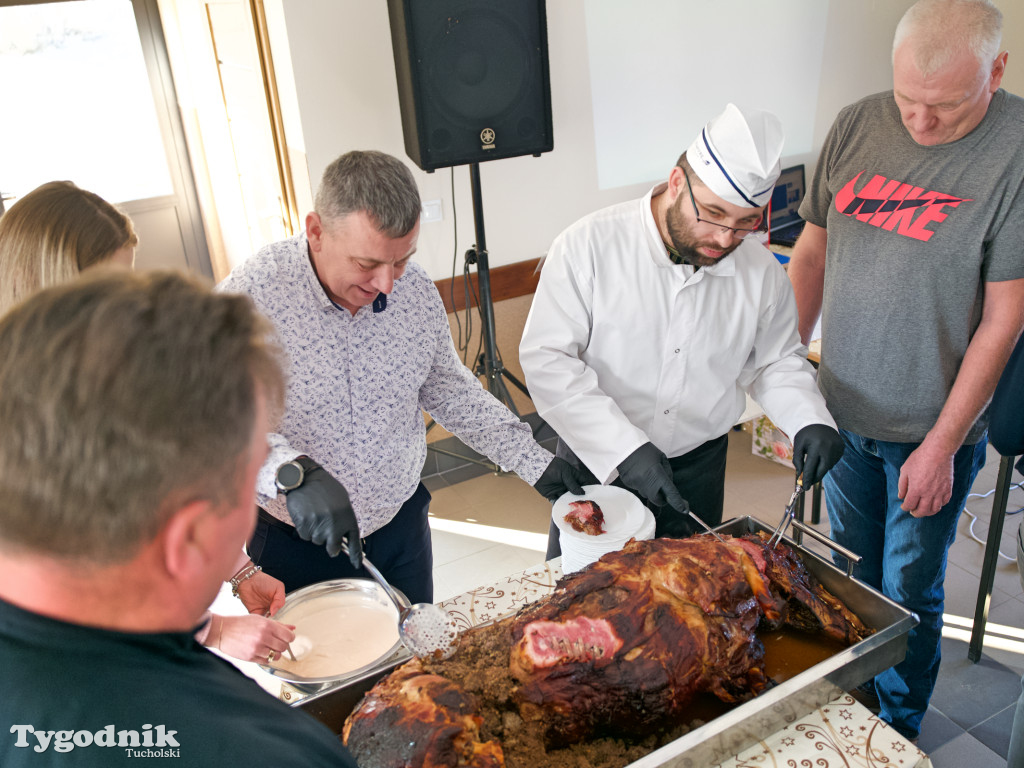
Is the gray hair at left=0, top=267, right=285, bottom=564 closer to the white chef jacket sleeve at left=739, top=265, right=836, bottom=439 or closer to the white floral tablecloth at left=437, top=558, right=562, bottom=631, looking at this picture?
the white floral tablecloth at left=437, top=558, right=562, bottom=631

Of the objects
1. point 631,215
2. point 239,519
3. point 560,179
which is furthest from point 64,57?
point 239,519

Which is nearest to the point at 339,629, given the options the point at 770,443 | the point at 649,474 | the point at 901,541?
the point at 649,474

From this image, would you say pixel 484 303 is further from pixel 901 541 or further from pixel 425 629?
pixel 425 629

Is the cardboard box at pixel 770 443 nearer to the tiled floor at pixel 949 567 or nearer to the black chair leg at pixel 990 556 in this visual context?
the tiled floor at pixel 949 567

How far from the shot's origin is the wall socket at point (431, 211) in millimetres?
3199

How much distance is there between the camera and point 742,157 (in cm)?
149

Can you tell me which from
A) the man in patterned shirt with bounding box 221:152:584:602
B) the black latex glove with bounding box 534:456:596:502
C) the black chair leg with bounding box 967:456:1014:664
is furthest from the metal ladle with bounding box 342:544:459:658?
the black chair leg with bounding box 967:456:1014:664

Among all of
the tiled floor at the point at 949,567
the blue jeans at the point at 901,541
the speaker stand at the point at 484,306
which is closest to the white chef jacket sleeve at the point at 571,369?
the blue jeans at the point at 901,541

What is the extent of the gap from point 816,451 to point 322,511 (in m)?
1.03

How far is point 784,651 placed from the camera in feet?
4.15

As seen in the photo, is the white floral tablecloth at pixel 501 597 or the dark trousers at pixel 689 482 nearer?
the white floral tablecloth at pixel 501 597

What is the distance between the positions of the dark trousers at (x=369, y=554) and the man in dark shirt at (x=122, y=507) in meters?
0.99

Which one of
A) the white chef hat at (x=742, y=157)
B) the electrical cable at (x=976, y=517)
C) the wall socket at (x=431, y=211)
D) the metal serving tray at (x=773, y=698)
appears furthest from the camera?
the wall socket at (x=431, y=211)

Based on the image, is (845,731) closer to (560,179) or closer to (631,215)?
(631,215)
